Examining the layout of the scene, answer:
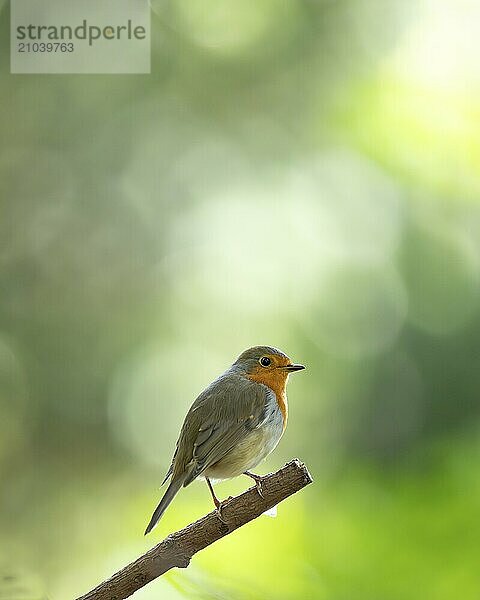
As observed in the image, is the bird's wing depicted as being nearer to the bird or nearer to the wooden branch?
the bird

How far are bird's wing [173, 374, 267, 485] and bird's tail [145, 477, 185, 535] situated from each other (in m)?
0.02

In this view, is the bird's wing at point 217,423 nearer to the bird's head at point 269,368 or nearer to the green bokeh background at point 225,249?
the bird's head at point 269,368

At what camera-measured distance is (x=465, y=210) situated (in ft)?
10.7

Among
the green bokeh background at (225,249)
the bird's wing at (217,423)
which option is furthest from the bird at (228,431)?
the green bokeh background at (225,249)

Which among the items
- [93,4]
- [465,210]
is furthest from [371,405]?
[93,4]

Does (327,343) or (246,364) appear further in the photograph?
(327,343)

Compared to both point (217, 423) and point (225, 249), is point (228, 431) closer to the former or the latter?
point (217, 423)

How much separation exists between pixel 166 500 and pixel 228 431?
0.21 meters

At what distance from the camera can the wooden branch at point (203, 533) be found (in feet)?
4.09

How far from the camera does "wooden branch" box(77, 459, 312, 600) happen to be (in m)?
1.25

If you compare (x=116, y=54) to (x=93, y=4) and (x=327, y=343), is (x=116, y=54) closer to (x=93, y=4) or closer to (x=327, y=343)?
(x=93, y=4)

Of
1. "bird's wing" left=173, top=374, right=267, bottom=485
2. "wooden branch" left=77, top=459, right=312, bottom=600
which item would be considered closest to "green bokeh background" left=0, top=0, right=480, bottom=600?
"bird's wing" left=173, top=374, right=267, bottom=485

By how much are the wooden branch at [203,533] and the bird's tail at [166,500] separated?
0.14 meters

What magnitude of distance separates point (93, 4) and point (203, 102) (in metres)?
0.73
